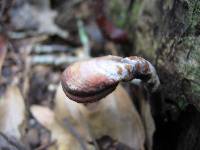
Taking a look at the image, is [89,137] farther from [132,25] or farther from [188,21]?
[132,25]

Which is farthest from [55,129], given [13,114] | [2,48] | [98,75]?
[2,48]

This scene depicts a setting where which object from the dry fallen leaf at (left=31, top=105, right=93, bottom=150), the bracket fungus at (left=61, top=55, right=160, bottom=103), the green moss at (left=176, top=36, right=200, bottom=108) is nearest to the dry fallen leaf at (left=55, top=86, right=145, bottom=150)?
the dry fallen leaf at (left=31, top=105, right=93, bottom=150)

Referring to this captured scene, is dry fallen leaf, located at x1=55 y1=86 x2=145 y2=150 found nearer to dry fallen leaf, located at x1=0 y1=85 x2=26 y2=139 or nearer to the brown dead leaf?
dry fallen leaf, located at x1=0 y1=85 x2=26 y2=139

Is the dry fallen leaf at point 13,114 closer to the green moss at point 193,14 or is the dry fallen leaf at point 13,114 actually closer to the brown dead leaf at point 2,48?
the brown dead leaf at point 2,48

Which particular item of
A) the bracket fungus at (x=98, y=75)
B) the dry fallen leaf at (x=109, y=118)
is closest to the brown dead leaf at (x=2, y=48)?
the dry fallen leaf at (x=109, y=118)

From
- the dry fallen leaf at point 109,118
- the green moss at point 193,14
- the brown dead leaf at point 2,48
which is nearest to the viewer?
the green moss at point 193,14

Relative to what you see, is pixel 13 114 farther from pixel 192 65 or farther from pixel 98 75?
pixel 192 65
